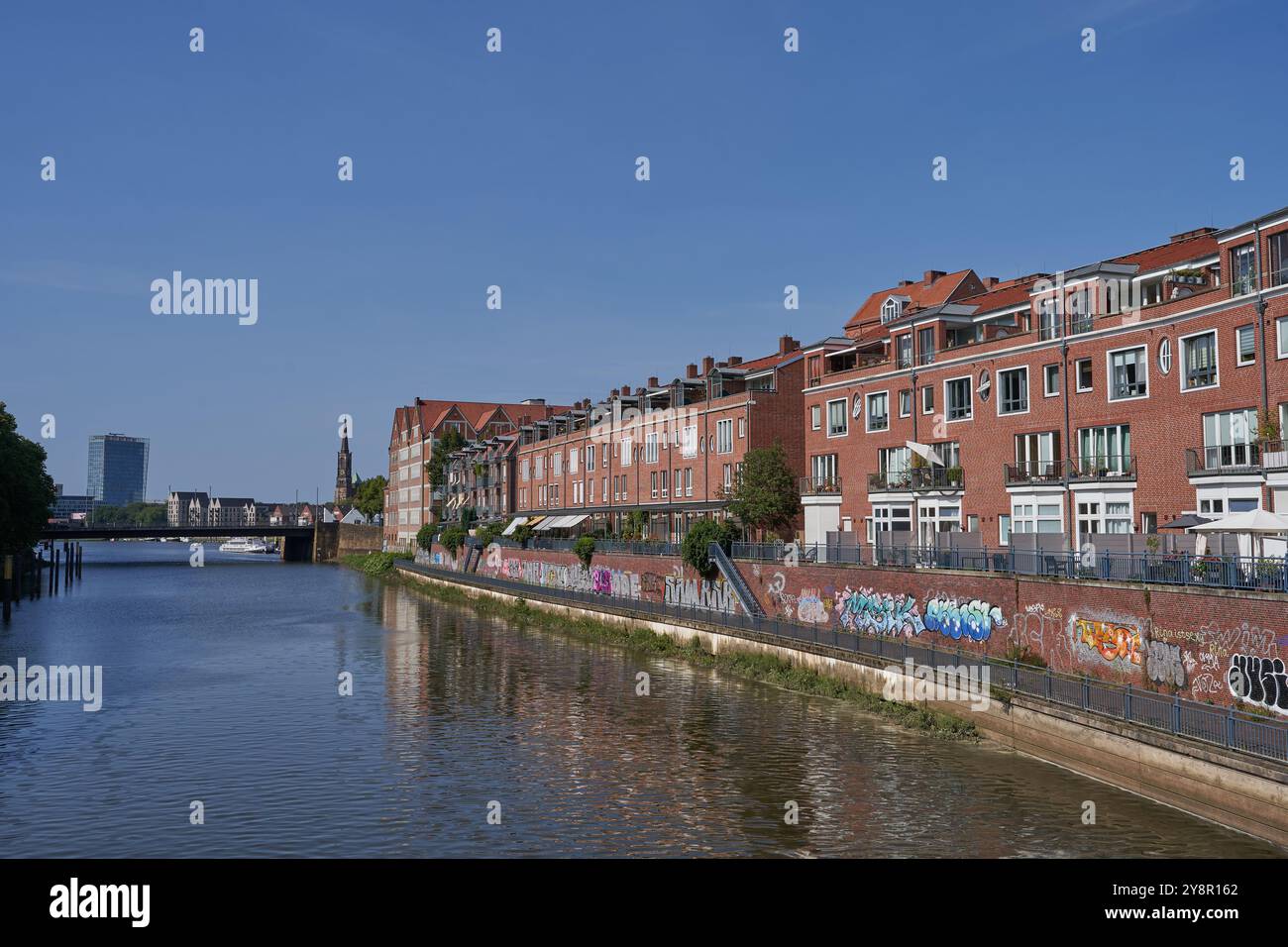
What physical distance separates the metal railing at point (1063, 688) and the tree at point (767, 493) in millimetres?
9330

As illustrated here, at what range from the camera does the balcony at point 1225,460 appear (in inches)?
1216

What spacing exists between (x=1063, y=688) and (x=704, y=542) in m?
26.5

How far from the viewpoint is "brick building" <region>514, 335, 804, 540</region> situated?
203ft

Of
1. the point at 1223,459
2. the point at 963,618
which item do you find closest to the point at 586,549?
the point at 963,618

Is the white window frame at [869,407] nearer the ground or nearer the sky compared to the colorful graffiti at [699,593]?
nearer the sky

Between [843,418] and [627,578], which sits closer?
[843,418]

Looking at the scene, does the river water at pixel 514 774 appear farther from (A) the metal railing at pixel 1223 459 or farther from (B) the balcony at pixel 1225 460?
(A) the metal railing at pixel 1223 459

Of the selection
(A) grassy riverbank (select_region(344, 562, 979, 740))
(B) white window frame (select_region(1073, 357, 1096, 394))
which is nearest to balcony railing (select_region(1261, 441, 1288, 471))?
(B) white window frame (select_region(1073, 357, 1096, 394))

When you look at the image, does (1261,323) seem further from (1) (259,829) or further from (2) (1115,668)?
(1) (259,829)

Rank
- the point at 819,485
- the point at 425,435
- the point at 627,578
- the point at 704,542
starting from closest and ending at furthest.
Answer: the point at 704,542 → the point at 819,485 → the point at 627,578 → the point at 425,435

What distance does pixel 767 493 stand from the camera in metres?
55.8

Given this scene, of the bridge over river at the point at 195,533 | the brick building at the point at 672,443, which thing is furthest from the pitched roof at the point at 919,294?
the bridge over river at the point at 195,533

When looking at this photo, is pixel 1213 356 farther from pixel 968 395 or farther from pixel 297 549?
pixel 297 549
